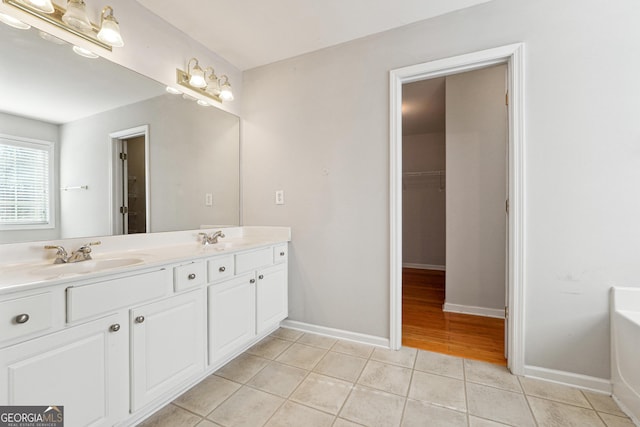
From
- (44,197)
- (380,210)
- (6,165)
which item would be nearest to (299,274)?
(380,210)

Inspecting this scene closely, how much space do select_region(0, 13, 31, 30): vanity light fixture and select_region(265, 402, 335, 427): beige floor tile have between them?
7.42ft

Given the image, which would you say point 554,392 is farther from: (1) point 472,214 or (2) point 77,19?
(2) point 77,19

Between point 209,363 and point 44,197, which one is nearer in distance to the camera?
point 44,197

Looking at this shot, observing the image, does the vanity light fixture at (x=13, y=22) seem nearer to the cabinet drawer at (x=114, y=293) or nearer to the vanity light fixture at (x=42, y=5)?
the vanity light fixture at (x=42, y=5)

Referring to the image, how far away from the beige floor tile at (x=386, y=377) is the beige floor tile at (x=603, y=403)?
961mm

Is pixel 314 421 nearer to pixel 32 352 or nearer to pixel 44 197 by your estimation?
pixel 32 352

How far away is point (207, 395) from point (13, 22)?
2.11m

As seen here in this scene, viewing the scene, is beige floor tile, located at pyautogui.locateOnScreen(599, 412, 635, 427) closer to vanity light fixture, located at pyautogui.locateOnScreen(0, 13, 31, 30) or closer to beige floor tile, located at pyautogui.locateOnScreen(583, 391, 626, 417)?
beige floor tile, located at pyautogui.locateOnScreen(583, 391, 626, 417)

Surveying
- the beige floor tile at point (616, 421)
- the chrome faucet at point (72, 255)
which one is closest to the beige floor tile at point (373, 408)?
the beige floor tile at point (616, 421)

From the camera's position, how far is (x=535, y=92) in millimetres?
1630

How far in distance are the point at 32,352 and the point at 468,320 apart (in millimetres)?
2999

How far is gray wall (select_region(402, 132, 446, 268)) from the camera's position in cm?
476

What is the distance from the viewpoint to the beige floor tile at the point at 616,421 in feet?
4.24

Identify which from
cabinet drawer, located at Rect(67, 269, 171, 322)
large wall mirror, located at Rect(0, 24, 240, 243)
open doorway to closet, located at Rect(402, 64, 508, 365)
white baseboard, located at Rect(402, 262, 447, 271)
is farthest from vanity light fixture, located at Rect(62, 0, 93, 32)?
white baseboard, located at Rect(402, 262, 447, 271)
